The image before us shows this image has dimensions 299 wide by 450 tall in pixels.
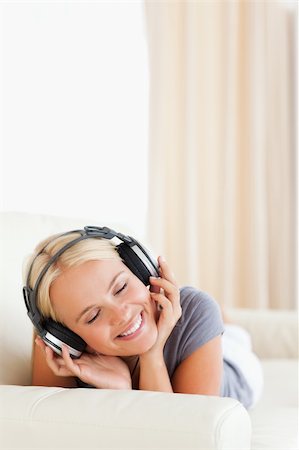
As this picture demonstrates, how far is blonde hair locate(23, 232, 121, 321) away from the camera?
1245mm

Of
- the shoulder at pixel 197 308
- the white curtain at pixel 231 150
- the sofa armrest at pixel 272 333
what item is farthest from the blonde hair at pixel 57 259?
the white curtain at pixel 231 150

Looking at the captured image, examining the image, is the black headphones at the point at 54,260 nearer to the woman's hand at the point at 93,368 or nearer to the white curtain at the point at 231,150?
the woman's hand at the point at 93,368

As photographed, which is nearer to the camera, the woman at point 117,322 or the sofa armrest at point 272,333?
the woman at point 117,322

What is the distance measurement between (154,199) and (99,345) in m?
2.08

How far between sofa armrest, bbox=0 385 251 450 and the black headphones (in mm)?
132

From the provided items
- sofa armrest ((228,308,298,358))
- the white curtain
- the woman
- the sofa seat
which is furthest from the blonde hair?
the white curtain

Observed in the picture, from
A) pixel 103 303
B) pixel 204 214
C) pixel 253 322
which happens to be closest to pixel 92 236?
pixel 103 303

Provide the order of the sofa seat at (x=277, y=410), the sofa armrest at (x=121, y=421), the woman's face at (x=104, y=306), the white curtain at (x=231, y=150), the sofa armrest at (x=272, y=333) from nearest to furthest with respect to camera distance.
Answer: the sofa armrest at (x=121, y=421) → the woman's face at (x=104, y=306) → the sofa seat at (x=277, y=410) → the sofa armrest at (x=272, y=333) → the white curtain at (x=231, y=150)

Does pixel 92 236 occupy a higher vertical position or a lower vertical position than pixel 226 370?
higher

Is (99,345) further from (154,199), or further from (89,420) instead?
(154,199)

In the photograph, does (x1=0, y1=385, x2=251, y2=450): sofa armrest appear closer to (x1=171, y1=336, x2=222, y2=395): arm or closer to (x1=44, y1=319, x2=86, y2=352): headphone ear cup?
(x1=44, y1=319, x2=86, y2=352): headphone ear cup

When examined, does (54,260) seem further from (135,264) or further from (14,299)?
(14,299)

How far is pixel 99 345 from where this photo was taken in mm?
1270

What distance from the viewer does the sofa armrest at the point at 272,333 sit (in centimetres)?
237
